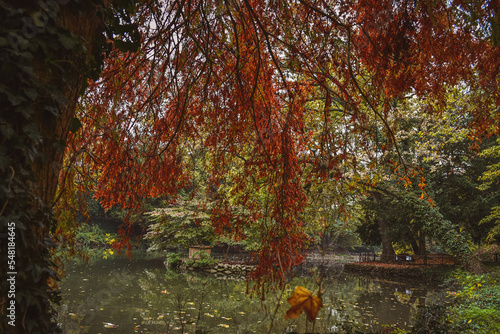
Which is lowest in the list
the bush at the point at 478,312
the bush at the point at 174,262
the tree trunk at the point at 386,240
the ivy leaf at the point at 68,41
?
the bush at the point at 174,262

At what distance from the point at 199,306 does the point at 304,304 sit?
19.5 ft

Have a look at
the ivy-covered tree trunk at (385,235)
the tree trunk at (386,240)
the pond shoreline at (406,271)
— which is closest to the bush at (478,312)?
the pond shoreline at (406,271)

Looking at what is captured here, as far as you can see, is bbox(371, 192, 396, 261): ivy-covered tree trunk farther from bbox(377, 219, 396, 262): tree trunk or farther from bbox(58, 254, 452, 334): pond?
bbox(58, 254, 452, 334): pond

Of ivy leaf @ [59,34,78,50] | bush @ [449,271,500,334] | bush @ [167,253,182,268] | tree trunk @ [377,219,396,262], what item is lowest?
bush @ [167,253,182,268]

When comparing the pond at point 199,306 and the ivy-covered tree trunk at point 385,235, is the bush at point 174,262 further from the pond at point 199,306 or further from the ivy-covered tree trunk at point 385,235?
the ivy-covered tree trunk at point 385,235

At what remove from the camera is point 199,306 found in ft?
22.0

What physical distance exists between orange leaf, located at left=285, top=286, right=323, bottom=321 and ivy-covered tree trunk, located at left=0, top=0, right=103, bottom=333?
121 centimetres

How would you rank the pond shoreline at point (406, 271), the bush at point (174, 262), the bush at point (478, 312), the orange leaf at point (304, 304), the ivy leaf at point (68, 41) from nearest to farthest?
the orange leaf at point (304, 304) < the ivy leaf at point (68, 41) < the bush at point (478, 312) < the pond shoreline at point (406, 271) < the bush at point (174, 262)

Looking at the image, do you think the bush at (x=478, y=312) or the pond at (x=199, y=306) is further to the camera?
the pond at (x=199, y=306)

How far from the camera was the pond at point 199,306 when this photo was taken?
19.6 feet

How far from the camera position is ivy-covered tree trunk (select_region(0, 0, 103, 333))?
4.83 ft

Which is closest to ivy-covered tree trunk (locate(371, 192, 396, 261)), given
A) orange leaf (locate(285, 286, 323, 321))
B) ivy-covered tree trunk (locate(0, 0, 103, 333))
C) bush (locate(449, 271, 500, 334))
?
bush (locate(449, 271, 500, 334))

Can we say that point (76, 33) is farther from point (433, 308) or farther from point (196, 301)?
point (196, 301)

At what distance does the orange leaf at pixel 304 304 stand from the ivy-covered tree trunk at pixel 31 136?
1.21m
